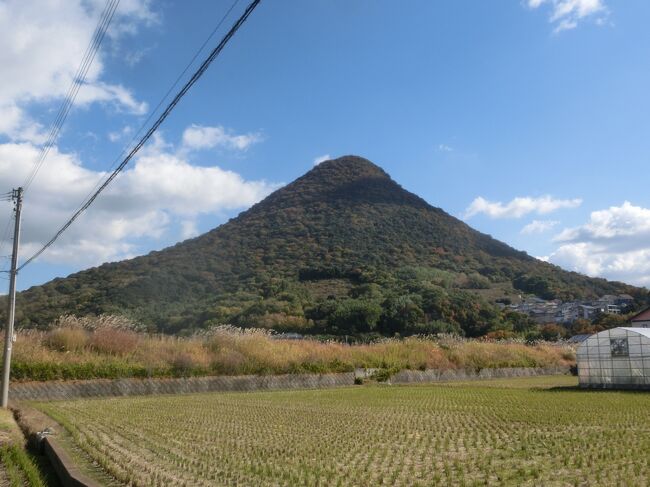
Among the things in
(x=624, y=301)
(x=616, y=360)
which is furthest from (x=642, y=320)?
(x=624, y=301)

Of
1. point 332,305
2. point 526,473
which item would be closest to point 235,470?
point 526,473

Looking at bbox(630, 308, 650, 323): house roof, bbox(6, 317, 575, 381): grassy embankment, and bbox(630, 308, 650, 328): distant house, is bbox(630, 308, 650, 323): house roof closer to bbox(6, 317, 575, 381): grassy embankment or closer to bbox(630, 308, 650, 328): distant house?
bbox(630, 308, 650, 328): distant house

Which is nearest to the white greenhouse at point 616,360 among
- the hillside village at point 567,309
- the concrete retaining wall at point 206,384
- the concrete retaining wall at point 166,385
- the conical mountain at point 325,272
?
the concrete retaining wall at point 206,384

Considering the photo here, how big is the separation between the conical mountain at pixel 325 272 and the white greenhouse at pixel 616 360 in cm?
1942

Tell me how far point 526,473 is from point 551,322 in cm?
4744

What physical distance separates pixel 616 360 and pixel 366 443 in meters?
15.3

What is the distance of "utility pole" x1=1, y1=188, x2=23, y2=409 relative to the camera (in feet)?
41.6

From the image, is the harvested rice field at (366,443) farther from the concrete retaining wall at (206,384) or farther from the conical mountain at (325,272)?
the conical mountain at (325,272)

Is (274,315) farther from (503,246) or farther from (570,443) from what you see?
(503,246)

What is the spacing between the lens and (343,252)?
2370 inches

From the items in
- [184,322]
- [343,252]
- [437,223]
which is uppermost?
[437,223]

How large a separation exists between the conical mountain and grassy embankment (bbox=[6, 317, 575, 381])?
37.0ft

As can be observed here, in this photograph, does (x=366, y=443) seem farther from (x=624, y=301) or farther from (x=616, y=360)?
(x=624, y=301)

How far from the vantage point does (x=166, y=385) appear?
18812 mm
